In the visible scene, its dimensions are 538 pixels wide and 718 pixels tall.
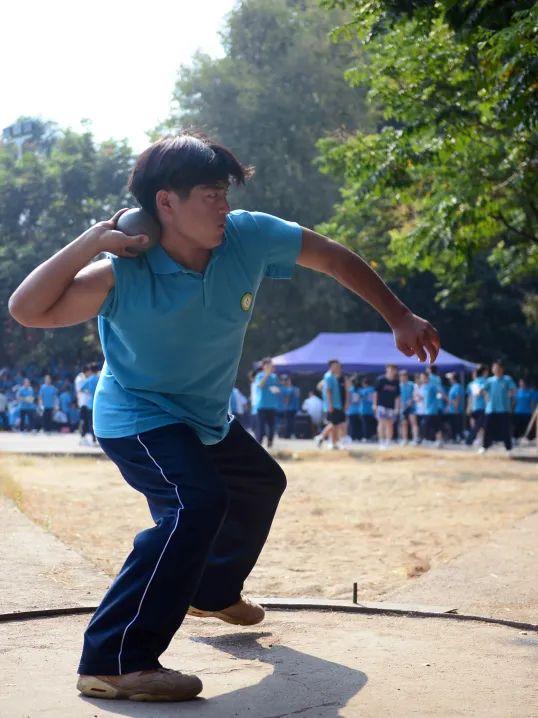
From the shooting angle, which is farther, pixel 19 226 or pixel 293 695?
pixel 19 226

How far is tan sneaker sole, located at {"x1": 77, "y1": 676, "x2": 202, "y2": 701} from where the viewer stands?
3.78 metres

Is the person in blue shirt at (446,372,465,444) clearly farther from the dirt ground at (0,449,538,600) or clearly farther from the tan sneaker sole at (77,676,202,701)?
the tan sneaker sole at (77,676,202,701)

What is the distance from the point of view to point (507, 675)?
4.10 m

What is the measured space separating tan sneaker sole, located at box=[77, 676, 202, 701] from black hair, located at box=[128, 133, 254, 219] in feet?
4.87

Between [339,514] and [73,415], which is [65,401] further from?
[339,514]

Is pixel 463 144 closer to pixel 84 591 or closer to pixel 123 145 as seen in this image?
pixel 84 591

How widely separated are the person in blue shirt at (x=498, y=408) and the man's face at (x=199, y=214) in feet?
65.6

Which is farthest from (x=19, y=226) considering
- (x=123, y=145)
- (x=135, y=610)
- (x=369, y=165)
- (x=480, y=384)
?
(x=135, y=610)

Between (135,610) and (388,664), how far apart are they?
0.93 meters

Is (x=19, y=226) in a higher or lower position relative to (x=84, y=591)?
higher

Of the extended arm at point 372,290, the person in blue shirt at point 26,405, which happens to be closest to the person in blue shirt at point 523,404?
the person in blue shirt at point 26,405

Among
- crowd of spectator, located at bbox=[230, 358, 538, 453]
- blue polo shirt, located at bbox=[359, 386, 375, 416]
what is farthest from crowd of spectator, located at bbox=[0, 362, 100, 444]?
blue polo shirt, located at bbox=[359, 386, 375, 416]

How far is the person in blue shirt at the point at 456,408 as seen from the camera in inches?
1171

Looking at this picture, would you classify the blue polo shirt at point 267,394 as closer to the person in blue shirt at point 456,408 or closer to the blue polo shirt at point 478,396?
the blue polo shirt at point 478,396
